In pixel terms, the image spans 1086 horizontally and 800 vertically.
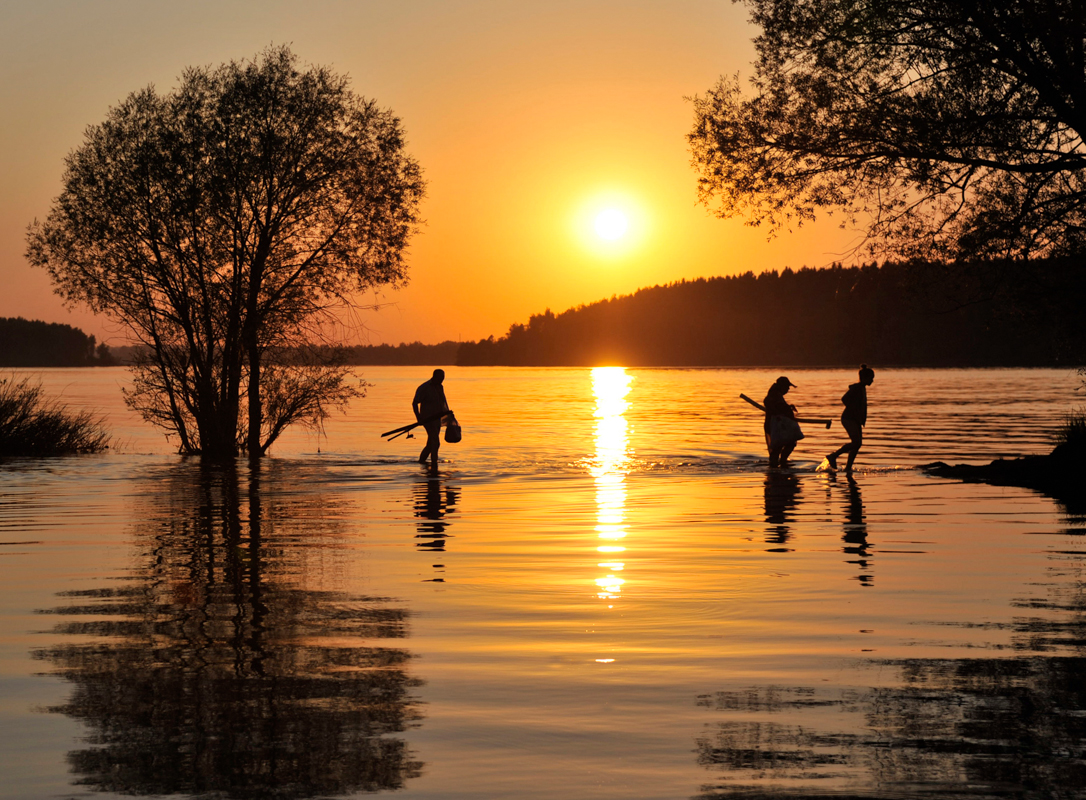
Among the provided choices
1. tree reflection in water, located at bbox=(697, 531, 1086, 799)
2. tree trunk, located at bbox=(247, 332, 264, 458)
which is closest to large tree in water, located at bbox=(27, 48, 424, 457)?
tree trunk, located at bbox=(247, 332, 264, 458)

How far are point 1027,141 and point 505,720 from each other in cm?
1980

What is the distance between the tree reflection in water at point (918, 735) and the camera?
18.1ft

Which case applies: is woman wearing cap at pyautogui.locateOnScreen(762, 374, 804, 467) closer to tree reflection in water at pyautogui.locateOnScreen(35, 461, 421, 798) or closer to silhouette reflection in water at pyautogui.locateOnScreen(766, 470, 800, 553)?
silhouette reflection in water at pyautogui.locateOnScreen(766, 470, 800, 553)

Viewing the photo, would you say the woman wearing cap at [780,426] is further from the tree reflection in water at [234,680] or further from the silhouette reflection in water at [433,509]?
the tree reflection in water at [234,680]

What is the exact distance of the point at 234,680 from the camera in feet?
25.1

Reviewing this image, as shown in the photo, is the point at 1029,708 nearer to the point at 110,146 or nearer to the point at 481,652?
the point at 481,652

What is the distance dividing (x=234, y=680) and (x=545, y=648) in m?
2.36

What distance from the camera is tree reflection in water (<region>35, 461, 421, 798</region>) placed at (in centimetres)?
574

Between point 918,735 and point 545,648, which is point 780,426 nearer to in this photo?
point 545,648

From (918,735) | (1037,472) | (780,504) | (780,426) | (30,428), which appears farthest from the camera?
(30,428)

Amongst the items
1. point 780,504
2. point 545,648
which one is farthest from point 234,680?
point 780,504

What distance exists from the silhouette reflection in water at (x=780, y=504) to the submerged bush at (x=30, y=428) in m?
21.3

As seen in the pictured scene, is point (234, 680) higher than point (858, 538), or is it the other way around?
point (234, 680)

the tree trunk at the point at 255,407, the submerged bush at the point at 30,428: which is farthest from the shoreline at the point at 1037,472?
the submerged bush at the point at 30,428
